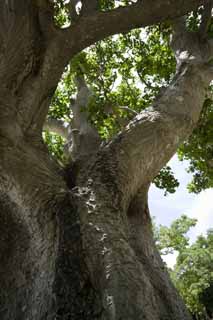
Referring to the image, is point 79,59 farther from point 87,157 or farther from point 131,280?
point 131,280

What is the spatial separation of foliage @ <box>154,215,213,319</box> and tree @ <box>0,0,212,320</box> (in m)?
22.1

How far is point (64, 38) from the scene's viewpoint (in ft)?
12.5

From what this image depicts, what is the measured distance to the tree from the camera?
2.09 meters

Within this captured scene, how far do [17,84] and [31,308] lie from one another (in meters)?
2.41

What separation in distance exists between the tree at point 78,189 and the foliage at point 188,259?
2208 centimetres

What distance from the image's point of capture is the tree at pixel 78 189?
2.09 m

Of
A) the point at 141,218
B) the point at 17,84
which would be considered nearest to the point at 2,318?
the point at 141,218

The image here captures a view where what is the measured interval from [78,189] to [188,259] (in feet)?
87.6

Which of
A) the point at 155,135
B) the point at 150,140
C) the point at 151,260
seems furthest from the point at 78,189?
the point at 155,135

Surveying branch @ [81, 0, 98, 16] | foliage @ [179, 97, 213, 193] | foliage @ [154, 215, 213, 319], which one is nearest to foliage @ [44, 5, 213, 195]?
foliage @ [179, 97, 213, 193]

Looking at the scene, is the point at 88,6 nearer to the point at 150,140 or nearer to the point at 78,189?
the point at 150,140

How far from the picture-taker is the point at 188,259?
26891 millimetres

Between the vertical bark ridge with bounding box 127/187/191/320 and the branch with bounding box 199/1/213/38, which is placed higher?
the branch with bounding box 199/1/213/38

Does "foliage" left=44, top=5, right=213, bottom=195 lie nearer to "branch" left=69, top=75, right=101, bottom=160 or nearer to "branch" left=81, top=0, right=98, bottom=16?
"branch" left=69, top=75, right=101, bottom=160
